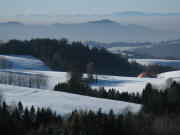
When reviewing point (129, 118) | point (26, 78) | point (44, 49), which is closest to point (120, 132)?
point (129, 118)

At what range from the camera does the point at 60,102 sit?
123 feet

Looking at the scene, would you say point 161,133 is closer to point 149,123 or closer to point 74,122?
point 149,123

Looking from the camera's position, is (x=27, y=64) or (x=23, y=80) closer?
(x=23, y=80)

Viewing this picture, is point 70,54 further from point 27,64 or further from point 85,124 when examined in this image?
point 85,124

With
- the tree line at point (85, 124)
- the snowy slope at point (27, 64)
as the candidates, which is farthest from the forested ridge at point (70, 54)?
the tree line at point (85, 124)

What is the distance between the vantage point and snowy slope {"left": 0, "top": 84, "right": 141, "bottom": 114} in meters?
35.1

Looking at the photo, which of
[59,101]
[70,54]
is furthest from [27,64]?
[59,101]

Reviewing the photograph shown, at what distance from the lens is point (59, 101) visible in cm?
3812

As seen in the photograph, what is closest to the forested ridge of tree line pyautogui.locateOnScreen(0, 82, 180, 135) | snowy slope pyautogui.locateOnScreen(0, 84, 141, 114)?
snowy slope pyautogui.locateOnScreen(0, 84, 141, 114)

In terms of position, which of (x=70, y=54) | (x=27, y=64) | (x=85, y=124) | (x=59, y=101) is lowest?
(x=59, y=101)

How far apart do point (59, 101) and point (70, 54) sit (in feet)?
280

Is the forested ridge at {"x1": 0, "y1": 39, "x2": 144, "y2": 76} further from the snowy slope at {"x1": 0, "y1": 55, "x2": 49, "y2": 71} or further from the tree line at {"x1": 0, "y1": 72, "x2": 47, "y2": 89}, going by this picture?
the tree line at {"x1": 0, "y1": 72, "x2": 47, "y2": 89}

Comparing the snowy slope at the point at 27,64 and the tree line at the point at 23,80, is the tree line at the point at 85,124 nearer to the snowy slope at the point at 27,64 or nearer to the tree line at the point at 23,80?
the tree line at the point at 23,80

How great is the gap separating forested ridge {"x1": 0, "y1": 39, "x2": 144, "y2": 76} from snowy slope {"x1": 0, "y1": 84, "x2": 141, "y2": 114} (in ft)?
225
